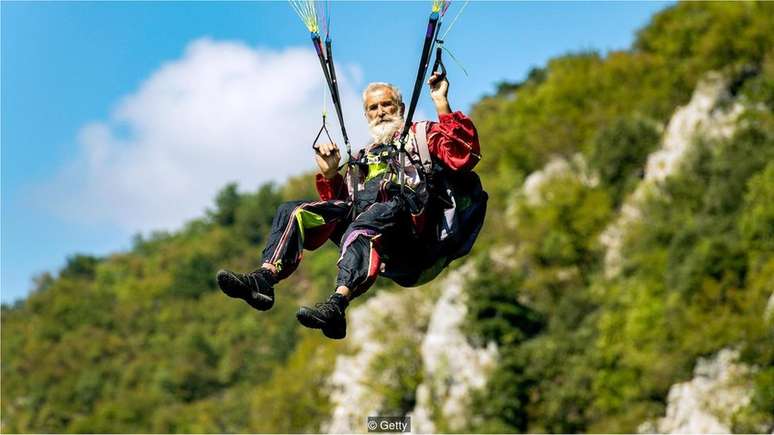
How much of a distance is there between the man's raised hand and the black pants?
24 centimetres

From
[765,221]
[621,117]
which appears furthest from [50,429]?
[765,221]

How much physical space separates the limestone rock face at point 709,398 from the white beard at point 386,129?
35.6 metres

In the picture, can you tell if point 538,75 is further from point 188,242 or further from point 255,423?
point 188,242

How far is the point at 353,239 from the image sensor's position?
32.2 ft

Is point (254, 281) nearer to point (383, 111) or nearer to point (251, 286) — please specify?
point (251, 286)

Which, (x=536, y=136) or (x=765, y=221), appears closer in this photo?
(x=765, y=221)

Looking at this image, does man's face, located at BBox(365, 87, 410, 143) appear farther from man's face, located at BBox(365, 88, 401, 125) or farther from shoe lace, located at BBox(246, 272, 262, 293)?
shoe lace, located at BBox(246, 272, 262, 293)

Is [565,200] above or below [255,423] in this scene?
above

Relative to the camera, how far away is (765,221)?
49.5 metres

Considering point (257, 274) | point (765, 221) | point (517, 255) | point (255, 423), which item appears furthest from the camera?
point (255, 423)

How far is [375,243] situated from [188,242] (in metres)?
127

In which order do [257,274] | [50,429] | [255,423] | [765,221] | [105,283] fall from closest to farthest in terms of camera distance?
[257,274] → [765,221] → [255,423] → [50,429] → [105,283]

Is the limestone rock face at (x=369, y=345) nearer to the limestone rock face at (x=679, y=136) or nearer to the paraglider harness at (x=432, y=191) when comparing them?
the limestone rock face at (x=679, y=136)

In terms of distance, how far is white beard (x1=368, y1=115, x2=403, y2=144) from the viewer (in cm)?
1030
